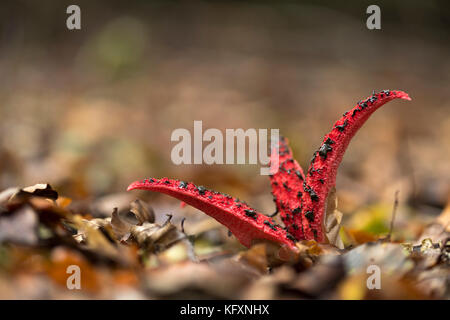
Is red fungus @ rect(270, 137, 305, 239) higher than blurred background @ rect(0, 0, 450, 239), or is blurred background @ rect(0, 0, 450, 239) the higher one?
blurred background @ rect(0, 0, 450, 239)

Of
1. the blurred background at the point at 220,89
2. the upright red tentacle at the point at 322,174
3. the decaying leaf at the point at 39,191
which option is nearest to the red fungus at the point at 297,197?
the upright red tentacle at the point at 322,174

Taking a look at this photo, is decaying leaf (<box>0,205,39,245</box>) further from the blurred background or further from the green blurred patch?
the blurred background

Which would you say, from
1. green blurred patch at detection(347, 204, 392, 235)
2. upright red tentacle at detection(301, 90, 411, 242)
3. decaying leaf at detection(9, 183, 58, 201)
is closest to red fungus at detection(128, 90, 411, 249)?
upright red tentacle at detection(301, 90, 411, 242)

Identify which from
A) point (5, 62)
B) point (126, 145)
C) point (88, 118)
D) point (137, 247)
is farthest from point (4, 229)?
point (5, 62)

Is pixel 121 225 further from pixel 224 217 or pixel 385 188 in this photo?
pixel 385 188

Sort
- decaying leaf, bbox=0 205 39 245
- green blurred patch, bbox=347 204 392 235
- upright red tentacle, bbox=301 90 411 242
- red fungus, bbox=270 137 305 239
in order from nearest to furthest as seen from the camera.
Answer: decaying leaf, bbox=0 205 39 245 → upright red tentacle, bbox=301 90 411 242 → red fungus, bbox=270 137 305 239 → green blurred patch, bbox=347 204 392 235

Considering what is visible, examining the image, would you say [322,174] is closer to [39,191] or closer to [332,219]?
[332,219]

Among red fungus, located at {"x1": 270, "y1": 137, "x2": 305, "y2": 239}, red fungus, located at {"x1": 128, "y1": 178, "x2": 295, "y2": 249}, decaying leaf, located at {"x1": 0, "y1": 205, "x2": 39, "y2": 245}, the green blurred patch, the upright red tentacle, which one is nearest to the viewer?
decaying leaf, located at {"x1": 0, "y1": 205, "x2": 39, "y2": 245}

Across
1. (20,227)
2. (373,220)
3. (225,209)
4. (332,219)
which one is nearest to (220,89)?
(373,220)
